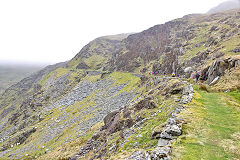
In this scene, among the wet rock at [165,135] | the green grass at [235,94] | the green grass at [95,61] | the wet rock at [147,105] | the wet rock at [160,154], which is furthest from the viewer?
the green grass at [95,61]

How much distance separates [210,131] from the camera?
40.7ft

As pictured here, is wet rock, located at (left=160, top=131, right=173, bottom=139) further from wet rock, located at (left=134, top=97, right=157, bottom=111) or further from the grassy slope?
wet rock, located at (left=134, top=97, right=157, bottom=111)

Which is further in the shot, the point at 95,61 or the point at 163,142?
the point at 95,61

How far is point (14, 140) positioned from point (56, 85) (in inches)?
2254

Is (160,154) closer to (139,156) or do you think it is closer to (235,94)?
(139,156)

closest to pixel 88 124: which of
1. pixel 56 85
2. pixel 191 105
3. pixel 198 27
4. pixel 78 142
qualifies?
pixel 78 142

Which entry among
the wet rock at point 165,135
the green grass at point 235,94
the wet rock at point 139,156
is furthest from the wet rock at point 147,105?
the wet rock at point 139,156

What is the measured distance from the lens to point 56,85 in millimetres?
113312

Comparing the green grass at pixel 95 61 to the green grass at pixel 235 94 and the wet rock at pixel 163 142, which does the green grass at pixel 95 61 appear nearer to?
the green grass at pixel 235 94

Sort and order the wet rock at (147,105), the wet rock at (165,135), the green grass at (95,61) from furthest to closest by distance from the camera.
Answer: the green grass at (95,61) < the wet rock at (147,105) < the wet rock at (165,135)

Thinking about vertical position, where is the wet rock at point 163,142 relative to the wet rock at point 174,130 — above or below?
below

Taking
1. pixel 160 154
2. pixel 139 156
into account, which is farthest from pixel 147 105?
pixel 160 154

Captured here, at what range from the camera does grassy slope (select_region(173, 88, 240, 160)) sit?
9.62 meters

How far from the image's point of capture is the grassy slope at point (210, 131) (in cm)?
962
